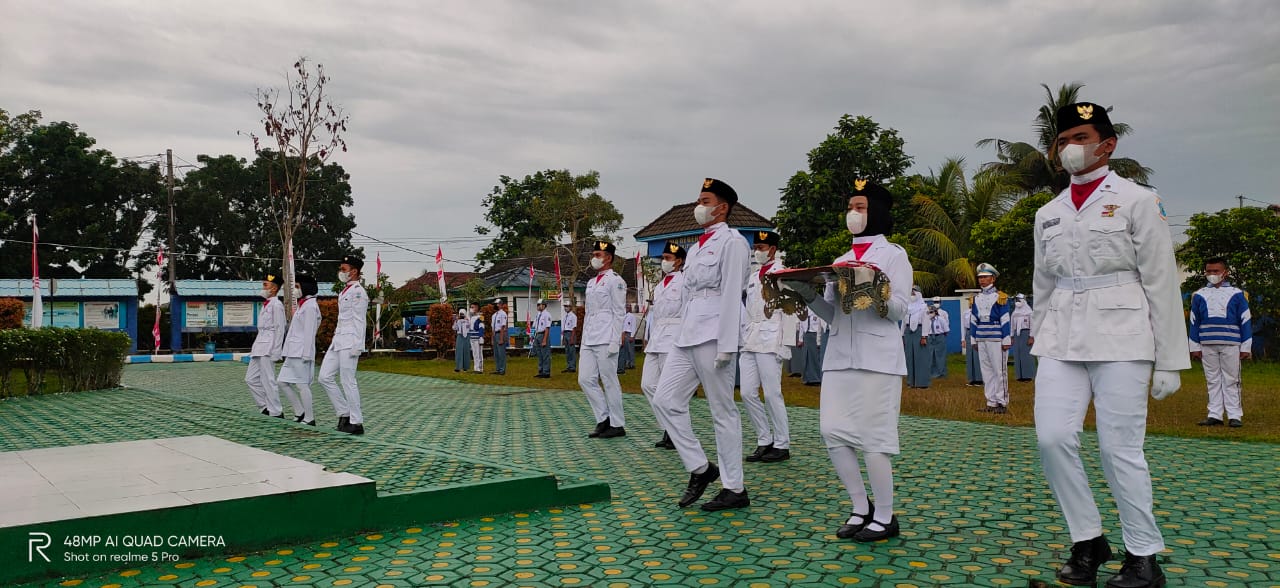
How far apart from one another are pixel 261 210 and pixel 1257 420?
4343cm

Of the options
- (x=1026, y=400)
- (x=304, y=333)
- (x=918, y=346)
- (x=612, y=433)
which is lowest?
(x=1026, y=400)

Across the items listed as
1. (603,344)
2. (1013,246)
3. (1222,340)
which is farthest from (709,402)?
(1013,246)

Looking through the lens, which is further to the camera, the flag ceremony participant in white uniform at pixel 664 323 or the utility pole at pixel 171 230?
the utility pole at pixel 171 230

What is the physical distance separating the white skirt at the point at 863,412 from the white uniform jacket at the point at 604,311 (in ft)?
17.1

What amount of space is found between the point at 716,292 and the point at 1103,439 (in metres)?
2.47

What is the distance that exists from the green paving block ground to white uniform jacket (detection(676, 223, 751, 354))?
1.03 meters

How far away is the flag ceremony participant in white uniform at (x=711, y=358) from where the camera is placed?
5426mm

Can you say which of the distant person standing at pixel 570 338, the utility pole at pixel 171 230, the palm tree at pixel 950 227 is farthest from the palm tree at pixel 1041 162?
the utility pole at pixel 171 230

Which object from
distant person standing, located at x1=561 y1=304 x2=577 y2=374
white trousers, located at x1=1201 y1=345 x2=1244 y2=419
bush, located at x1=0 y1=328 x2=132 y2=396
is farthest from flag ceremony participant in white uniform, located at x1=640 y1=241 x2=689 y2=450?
distant person standing, located at x1=561 y1=304 x2=577 y2=374

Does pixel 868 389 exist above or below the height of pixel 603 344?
below

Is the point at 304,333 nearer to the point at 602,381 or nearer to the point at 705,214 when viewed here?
the point at 602,381

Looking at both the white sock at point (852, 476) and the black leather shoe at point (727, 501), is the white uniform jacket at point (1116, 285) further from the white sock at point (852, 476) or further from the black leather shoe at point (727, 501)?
the black leather shoe at point (727, 501)

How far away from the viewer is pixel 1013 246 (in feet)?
74.0

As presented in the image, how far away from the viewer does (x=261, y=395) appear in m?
11.5
